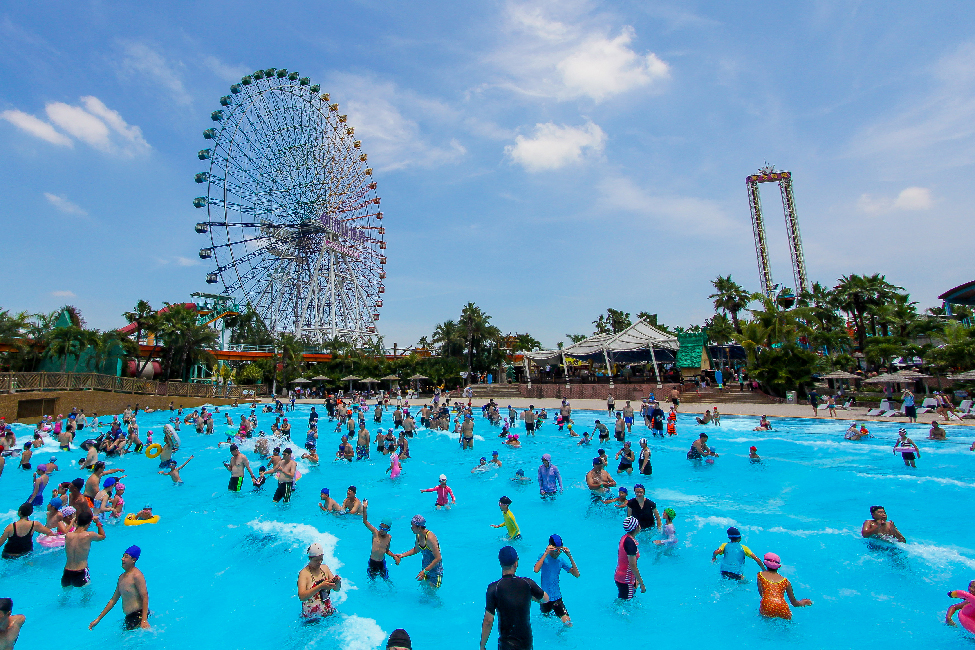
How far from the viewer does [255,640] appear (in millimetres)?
6801

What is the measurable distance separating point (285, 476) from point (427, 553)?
681cm

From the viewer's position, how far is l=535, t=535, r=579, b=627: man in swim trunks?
244 inches

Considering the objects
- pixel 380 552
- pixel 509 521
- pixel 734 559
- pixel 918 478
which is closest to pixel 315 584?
pixel 380 552

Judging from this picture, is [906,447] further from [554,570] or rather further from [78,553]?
[78,553]

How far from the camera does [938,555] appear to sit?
887 cm

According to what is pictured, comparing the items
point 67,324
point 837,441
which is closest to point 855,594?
point 837,441

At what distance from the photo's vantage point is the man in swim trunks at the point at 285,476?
1307 centimetres

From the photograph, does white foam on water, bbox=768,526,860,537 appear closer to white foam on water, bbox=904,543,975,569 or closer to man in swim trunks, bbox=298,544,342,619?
white foam on water, bbox=904,543,975,569

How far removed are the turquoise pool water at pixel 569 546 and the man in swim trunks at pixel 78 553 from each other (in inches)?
8.4

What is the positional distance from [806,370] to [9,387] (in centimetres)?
4484

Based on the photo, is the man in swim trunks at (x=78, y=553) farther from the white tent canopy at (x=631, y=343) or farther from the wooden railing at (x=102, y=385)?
the white tent canopy at (x=631, y=343)

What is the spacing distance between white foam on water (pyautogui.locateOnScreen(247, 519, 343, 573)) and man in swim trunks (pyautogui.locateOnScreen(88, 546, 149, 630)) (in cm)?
333

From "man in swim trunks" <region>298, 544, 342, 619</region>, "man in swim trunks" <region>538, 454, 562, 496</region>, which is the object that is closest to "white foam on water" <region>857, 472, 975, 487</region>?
"man in swim trunks" <region>538, 454, 562, 496</region>

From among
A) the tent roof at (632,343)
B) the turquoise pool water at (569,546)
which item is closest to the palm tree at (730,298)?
the tent roof at (632,343)
